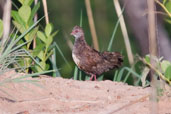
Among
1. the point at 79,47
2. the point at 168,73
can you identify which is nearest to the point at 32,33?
the point at 79,47

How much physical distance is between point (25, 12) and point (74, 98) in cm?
144

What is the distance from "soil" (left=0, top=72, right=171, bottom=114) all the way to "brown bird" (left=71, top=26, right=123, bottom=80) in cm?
132

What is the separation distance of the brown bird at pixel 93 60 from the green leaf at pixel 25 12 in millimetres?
1158

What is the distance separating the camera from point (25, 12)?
6148 mm

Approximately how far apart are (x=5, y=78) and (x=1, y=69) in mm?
106

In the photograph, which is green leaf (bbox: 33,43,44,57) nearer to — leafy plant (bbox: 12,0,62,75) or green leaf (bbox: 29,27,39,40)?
leafy plant (bbox: 12,0,62,75)

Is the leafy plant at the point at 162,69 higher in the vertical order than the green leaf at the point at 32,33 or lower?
lower

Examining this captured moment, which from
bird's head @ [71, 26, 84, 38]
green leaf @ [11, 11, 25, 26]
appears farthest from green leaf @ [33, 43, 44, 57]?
bird's head @ [71, 26, 84, 38]

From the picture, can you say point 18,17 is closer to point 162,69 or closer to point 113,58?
point 113,58

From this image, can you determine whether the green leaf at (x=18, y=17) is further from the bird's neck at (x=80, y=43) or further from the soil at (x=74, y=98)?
the bird's neck at (x=80, y=43)

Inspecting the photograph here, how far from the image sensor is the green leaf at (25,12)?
20.1 ft

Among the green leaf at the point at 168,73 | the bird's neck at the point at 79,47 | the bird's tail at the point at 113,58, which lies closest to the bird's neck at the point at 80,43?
the bird's neck at the point at 79,47

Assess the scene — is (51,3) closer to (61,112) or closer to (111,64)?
(111,64)

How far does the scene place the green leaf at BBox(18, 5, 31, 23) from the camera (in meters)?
6.13
